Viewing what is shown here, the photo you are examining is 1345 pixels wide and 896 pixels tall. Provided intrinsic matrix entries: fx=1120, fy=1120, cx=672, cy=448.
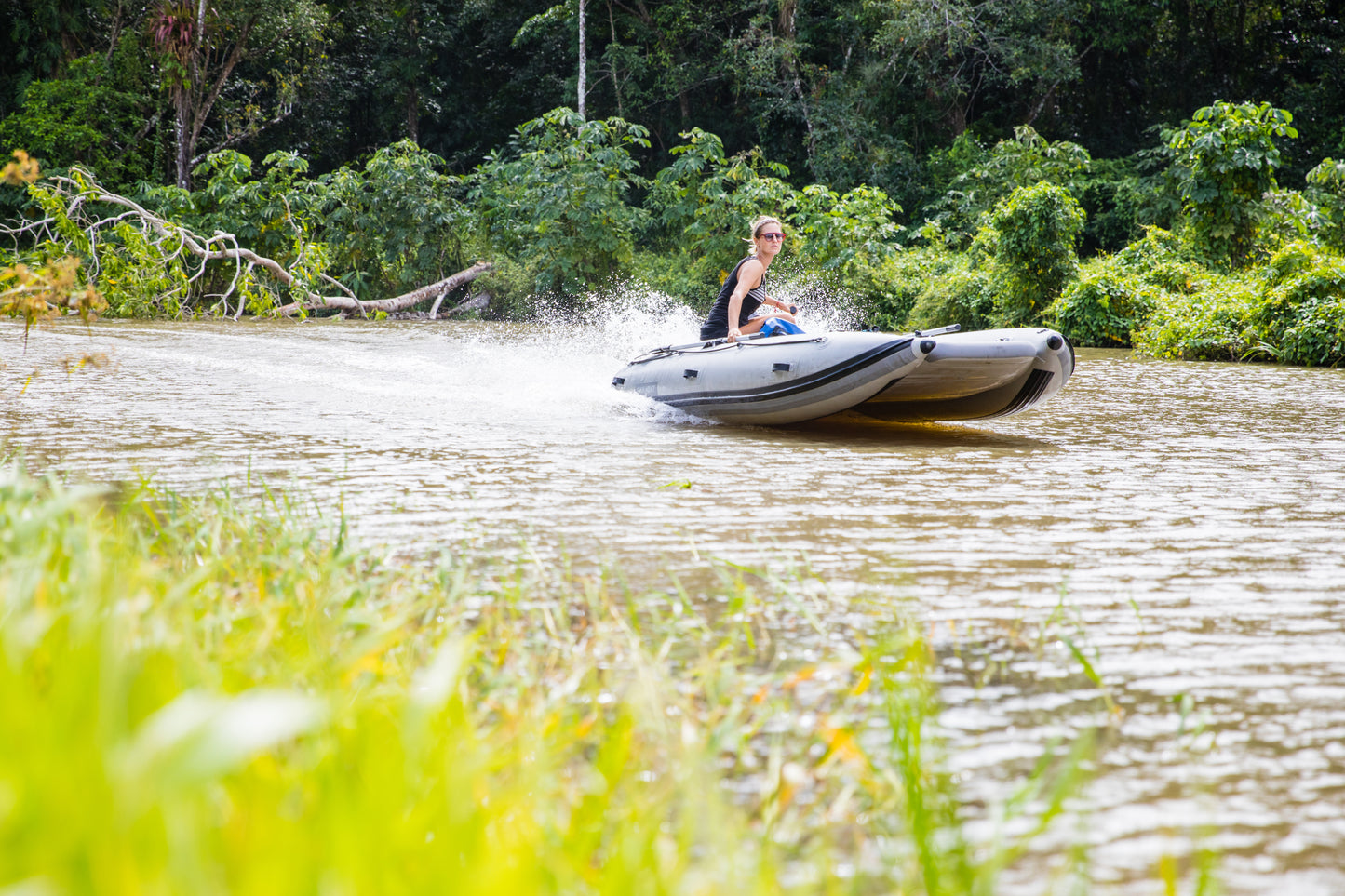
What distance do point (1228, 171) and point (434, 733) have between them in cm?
1567

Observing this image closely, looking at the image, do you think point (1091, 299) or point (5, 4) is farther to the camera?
point (5, 4)

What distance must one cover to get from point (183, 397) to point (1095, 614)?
6516 mm

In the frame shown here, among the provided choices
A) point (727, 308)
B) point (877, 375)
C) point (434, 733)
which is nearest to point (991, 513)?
point (877, 375)

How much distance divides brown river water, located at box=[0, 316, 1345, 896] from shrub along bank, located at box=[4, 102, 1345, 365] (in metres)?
5.16

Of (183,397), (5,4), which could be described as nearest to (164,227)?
(183,397)

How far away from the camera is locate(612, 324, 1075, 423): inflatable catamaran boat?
6.38 m

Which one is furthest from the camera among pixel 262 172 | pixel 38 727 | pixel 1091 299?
pixel 262 172

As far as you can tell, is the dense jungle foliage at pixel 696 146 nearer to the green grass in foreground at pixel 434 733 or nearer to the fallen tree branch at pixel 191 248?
the fallen tree branch at pixel 191 248

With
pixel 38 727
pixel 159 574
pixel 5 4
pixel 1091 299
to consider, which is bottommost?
pixel 159 574

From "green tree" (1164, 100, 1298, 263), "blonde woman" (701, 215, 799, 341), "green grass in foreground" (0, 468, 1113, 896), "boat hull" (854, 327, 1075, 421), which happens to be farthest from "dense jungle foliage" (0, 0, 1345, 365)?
"green grass in foreground" (0, 468, 1113, 896)

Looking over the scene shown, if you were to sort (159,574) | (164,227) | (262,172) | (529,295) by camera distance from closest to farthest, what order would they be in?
(159,574), (164,227), (529,295), (262,172)

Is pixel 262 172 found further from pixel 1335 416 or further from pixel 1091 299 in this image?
pixel 1335 416

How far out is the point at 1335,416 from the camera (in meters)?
7.52

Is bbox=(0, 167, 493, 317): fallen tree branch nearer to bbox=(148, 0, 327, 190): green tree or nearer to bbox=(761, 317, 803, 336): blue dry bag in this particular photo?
bbox=(148, 0, 327, 190): green tree
